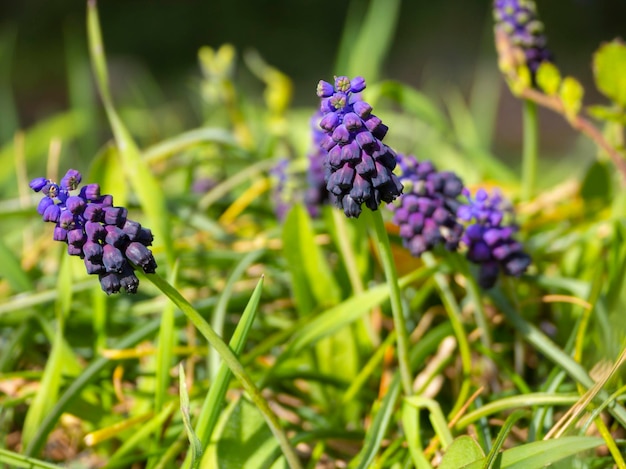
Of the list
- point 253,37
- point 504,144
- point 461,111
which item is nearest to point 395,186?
point 461,111

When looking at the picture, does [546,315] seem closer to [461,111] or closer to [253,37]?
[461,111]

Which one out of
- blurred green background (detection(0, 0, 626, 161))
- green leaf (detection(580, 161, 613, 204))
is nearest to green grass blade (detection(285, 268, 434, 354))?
green leaf (detection(580, 161, 613, 204))

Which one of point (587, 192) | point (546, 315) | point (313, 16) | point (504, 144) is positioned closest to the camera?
point (546, 315)

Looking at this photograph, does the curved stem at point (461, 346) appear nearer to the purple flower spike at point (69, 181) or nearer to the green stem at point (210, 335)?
the green stem at point (210, 335)

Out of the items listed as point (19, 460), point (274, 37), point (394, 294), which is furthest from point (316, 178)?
point (274, 37)

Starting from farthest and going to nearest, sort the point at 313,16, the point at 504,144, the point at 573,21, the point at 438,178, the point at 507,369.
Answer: the point at 313,16
the point at 573,21
the point at 504,144
the point at 507,369
the point at 438,178

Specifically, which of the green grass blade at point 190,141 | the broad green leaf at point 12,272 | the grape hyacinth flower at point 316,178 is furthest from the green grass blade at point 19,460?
the green grass blade at point 190,141

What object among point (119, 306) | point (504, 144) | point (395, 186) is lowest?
point (395, 186)
